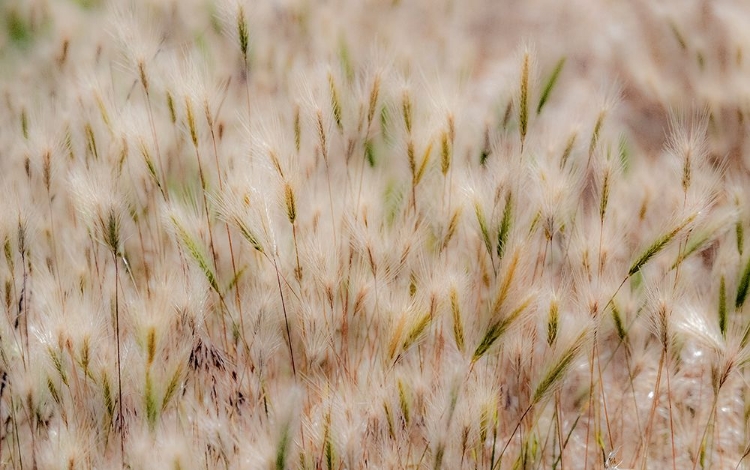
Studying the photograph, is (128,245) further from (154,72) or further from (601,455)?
(601,455)

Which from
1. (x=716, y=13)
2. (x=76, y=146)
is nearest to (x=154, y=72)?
(x=76, y=146)

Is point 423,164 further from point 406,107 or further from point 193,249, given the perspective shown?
point 193,249

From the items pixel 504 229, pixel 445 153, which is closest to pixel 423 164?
pixel 445 153

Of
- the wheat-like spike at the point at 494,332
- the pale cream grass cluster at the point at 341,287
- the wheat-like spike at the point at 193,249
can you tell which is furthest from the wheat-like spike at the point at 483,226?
the wheat-like spike at the point at 193,249

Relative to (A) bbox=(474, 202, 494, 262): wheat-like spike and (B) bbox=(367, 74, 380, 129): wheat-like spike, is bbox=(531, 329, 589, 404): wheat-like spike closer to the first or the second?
(A) bbox=(474, 202, 494, 262): wheat-like spike

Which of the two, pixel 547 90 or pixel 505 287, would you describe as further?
pixel 547 90

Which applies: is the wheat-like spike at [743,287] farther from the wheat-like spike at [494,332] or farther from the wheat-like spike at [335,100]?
the wheat-like spike at [335,100]

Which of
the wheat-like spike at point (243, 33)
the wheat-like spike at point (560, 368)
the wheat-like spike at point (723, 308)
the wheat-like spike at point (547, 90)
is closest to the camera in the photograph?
the wheat-like spike at point (560, 368)

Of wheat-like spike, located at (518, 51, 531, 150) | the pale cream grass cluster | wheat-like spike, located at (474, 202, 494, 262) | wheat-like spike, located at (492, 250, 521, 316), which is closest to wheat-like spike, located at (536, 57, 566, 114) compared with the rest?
the pale cream grass cluster
